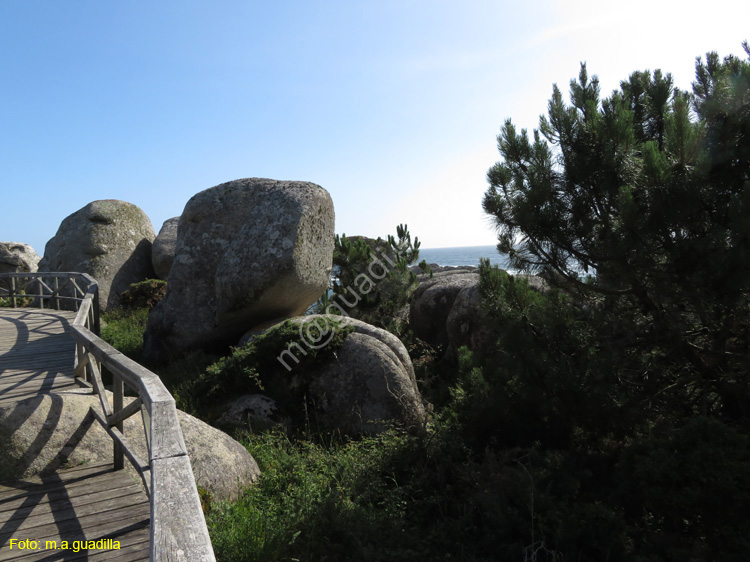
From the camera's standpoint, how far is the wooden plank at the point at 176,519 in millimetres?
1894

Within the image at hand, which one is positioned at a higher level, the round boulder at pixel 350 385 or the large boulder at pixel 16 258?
the large boulder at pixel 16 258

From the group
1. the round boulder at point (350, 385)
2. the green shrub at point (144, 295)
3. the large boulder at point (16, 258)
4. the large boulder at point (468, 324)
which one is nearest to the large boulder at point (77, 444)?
the round boulder at point (350, 385)

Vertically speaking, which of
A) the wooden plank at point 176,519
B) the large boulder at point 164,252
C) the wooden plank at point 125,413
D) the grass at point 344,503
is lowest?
the grass at point 344,503

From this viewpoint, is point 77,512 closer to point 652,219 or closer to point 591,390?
point 591,390

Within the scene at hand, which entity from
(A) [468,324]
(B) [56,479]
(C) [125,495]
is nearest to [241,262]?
(A) [468,324]

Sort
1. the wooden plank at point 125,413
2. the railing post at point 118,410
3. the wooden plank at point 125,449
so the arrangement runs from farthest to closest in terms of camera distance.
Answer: the railing post at point 118,410, the wooden plank at point 125,413, the wooden plank at point 125,449

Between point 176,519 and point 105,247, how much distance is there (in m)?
17.9

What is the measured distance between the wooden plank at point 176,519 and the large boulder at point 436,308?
9.22 m

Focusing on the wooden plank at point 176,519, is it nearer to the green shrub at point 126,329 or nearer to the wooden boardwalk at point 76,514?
the wooden boardwalk at point 76,514

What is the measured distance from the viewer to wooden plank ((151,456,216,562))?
1894 millimetres

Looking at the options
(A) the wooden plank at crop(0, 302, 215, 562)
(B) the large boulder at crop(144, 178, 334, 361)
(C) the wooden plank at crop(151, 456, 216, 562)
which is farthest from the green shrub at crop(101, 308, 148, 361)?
(C) the wooden plank at crop(151, 456, 216, 562)

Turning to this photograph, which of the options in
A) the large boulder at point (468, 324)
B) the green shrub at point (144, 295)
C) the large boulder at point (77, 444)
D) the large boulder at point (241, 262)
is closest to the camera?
the large boulder at point (77, 444)

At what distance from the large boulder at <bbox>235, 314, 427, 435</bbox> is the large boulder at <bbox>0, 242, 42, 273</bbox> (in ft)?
65.0

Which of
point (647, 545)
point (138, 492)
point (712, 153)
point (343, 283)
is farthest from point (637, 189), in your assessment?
point (343, 283)
